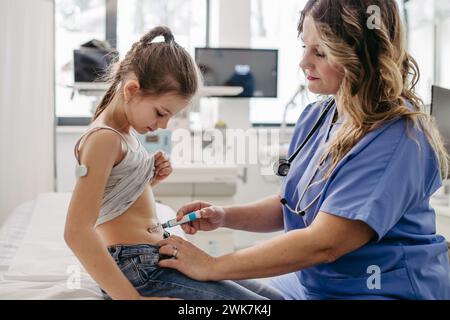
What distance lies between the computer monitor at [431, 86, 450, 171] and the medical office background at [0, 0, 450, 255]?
3 cm

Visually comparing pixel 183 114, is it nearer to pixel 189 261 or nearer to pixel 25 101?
pixel 25 101

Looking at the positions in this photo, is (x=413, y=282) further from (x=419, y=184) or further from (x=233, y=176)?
(x=233, y=176)

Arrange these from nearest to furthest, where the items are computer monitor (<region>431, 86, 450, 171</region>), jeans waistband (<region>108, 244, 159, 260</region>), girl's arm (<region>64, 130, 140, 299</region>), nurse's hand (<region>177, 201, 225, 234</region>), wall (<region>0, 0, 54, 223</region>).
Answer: girl's arm (<region>64, 130, 140, 299</region>), jeans waistband (<region>108, 244, 159, 260</region>), nurse's hand (<region>177, 201, 225, 234</region>), computer monitor (<region>431, 86, 450, 171</region>), wall (<region>0, 0, 54, 223</region>)

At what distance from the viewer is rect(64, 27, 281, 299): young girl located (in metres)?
0.66

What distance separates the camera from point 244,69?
2770 millimetres

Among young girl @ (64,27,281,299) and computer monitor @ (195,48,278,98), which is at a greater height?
computer monitor @ (195,48,278,98)

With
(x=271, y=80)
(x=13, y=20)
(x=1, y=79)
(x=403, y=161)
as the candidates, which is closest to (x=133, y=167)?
(x=403, y=161)

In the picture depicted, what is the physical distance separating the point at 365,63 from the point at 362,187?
0.20m

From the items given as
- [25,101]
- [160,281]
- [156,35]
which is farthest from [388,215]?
[25,101]

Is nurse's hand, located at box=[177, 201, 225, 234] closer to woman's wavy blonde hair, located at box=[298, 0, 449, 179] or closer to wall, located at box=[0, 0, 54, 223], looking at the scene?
woman's wavy blonde hair, located at box=[298, 0, 449, 179]

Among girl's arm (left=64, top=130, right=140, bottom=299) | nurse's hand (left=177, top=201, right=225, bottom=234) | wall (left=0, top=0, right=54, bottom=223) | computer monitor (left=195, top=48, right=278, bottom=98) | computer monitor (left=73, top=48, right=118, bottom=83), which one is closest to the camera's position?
girl's arm (left=64, top=130, right=140, bottom=299)

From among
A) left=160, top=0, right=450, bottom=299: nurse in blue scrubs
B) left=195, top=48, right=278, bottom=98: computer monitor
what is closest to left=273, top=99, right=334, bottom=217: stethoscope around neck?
left=160, top=0, right=450, bottom=299: nurse in blue scrubs

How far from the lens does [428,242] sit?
78 cm

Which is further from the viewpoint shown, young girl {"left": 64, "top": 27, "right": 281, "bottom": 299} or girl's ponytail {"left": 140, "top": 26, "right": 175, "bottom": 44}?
girl's ponytail {"left": 140, "top": 26, "right": 175, "bottom": 44}
